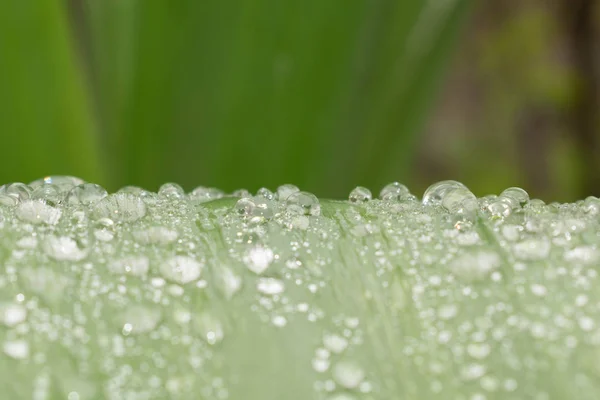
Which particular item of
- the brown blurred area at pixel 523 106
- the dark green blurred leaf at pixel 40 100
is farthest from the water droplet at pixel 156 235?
the brown blurred area at pixel 523 106

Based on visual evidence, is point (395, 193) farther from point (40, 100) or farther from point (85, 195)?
point (40, 100)

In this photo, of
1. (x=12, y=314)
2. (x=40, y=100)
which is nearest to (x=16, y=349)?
(x=12, y=314)

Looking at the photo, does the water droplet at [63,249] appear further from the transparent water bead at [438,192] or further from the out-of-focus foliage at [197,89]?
the out-of-focus foliage at [197,89]

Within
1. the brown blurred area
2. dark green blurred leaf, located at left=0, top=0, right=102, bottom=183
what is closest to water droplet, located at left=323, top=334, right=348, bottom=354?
dark green blurred leaf, located at left=0, top=0, right=102, bottom=183

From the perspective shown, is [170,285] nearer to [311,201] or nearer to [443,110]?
[311,201]

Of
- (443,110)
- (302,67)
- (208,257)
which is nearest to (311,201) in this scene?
(208,257)

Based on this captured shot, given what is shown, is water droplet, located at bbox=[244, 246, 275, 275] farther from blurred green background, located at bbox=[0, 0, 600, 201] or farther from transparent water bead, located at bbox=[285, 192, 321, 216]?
blurred green background, located at bbox=[0, 0, 600, 201]
